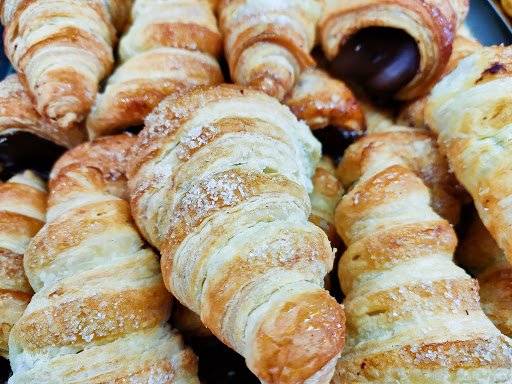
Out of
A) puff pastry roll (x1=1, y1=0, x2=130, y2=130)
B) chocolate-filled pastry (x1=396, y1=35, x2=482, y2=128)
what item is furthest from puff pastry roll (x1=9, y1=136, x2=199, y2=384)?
chocolate-filled pastry (x1=396, y1=35, x2=482, y2=128)

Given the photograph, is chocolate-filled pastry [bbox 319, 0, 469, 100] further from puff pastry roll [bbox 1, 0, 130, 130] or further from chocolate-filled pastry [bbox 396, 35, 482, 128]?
puff pastry roll [bbox 1, 0, 130, 130]

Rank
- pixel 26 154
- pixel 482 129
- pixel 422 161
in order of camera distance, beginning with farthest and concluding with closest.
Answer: pixel 26 154 < pixel 422 161 < pixel 482 129

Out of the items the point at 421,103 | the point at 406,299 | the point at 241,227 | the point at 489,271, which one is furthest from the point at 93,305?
the point at 421,103

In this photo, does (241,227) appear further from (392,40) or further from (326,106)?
(392,40)

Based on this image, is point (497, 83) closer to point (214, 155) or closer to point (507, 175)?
point (507, 175)

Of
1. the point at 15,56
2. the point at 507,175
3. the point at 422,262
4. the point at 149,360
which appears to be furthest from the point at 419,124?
the point at 15,56

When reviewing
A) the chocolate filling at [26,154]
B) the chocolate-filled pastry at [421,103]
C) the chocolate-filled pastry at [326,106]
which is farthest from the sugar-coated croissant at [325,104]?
the chocolate filling at [26,154]

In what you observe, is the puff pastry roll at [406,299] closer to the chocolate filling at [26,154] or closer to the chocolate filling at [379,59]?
the chocolate filling at [379,59]

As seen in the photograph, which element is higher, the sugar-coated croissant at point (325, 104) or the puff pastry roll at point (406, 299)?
the sugar-coated croissant at point (325, 104)
